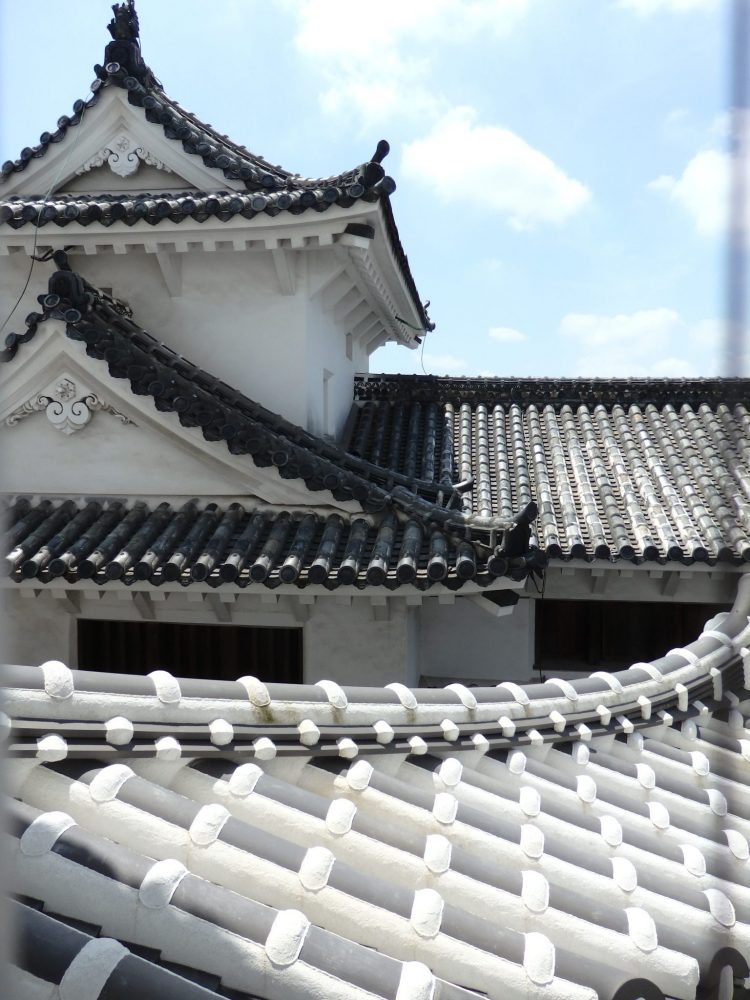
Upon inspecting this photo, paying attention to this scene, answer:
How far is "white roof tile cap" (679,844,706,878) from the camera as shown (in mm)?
2768

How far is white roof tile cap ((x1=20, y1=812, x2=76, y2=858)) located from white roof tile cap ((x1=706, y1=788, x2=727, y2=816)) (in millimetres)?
2453

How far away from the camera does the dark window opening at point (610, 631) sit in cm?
773

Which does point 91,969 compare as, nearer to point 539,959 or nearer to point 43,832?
point 43,832

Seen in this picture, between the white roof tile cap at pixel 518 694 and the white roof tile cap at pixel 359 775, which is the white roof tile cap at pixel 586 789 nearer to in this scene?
the white roof tile cap at pixel 518 694

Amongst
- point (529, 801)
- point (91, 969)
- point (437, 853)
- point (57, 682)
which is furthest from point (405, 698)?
point (91, 969)

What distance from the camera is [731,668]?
4215 millimetres

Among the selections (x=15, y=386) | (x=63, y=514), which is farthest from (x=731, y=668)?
(x=15, y=386)

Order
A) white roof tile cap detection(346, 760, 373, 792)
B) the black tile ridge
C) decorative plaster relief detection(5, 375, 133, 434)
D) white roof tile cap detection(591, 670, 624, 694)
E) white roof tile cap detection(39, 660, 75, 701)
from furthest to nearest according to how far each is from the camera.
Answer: the black tile ridge
decorative plaster relief detection(5, 375, 133, 434)
white roof tile cap detection(591, 670, 624, 694)
white roof tile cap detection(346, 760, 373, 792)
white roof tile cap detection(39, 660, 75, 701)

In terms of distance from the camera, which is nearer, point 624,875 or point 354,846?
point 354,846

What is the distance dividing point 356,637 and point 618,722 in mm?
3455

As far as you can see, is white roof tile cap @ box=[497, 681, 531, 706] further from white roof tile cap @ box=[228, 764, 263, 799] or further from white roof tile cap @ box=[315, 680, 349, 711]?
white roof tile cap @ box=[228, 764, 263, 799]

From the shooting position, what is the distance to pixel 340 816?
2.48 meters

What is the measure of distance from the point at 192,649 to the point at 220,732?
190 inches

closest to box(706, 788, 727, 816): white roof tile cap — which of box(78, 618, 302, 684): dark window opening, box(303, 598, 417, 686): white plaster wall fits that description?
box(303, 598, 417, 686): white plaster wall
